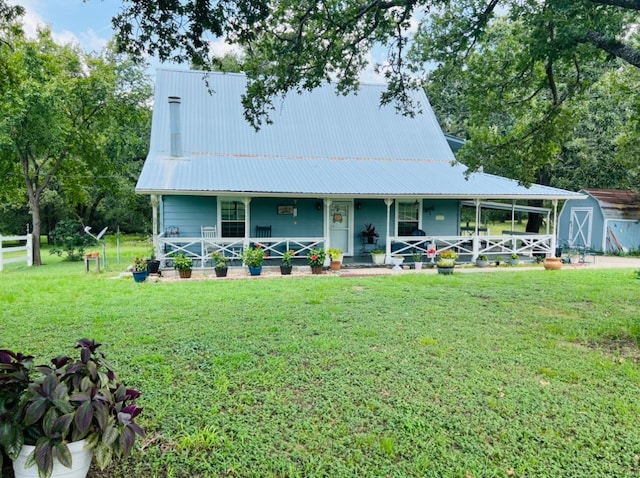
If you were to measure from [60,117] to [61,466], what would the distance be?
16486 millimetres

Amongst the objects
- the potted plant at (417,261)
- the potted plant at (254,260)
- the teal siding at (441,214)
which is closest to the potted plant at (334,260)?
the potted plant at (254,260)

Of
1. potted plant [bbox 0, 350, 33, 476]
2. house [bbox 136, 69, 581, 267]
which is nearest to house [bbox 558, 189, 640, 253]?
house [bbox 136, 69, 581, 267]

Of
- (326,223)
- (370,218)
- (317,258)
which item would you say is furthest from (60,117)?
(370,218)

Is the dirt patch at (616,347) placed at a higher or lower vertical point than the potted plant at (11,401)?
lower

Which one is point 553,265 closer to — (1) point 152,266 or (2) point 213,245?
(2) point 213,245

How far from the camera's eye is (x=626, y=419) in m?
3.43

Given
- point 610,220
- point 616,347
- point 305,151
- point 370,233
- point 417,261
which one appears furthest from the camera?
point 610,220

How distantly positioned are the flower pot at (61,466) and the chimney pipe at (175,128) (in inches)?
467

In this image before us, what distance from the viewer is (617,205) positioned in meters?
17.4

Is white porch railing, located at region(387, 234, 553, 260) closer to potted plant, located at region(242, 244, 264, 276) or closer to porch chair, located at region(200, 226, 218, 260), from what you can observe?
potted plant, located at region(242, 244, 264, 276)

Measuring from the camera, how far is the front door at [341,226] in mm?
13594

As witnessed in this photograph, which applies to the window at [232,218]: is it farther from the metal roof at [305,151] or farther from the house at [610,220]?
the house at [610,220]

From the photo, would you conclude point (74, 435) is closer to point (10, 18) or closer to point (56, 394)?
point (56, 394)

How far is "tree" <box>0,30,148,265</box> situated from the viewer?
46.2 ft
